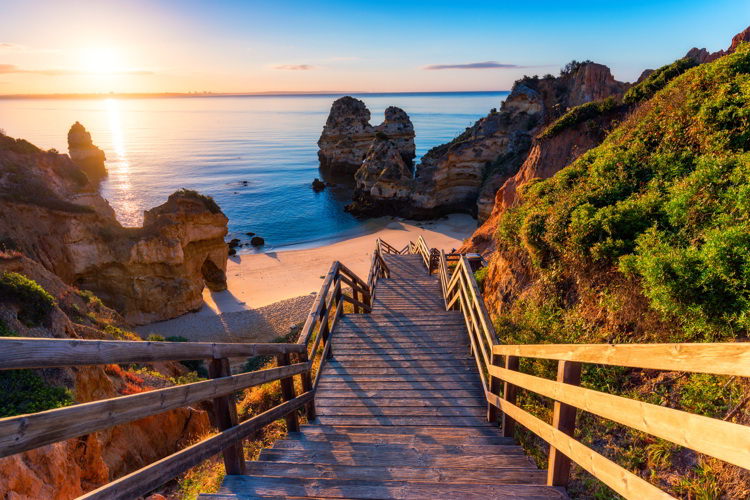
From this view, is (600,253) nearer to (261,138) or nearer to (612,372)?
(612,372)

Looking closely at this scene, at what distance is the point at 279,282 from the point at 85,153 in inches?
2593

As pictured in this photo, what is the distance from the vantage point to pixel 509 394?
13.8 feet

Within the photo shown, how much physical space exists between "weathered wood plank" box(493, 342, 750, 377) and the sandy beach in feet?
60.5

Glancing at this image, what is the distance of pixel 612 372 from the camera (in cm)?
500

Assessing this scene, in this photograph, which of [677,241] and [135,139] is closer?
[677,241]

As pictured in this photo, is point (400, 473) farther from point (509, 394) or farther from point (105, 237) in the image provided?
point (105, 237)

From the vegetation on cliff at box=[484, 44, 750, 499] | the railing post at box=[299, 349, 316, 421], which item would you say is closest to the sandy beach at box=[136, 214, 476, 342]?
the vegetation on cliff at box=[484, 44, 750, 499]

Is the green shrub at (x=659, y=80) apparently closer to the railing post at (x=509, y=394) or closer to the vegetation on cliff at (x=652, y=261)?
the vegetation on cliff at (x=652, y=261)

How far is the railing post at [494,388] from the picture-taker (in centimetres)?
454

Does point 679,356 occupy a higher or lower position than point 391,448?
higher

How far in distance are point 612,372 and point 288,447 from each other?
4030mm

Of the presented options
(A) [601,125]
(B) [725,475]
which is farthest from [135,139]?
(B) [725,475]

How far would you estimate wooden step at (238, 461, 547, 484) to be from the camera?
10.9 ft

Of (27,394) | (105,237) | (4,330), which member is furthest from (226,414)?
(105,237)
